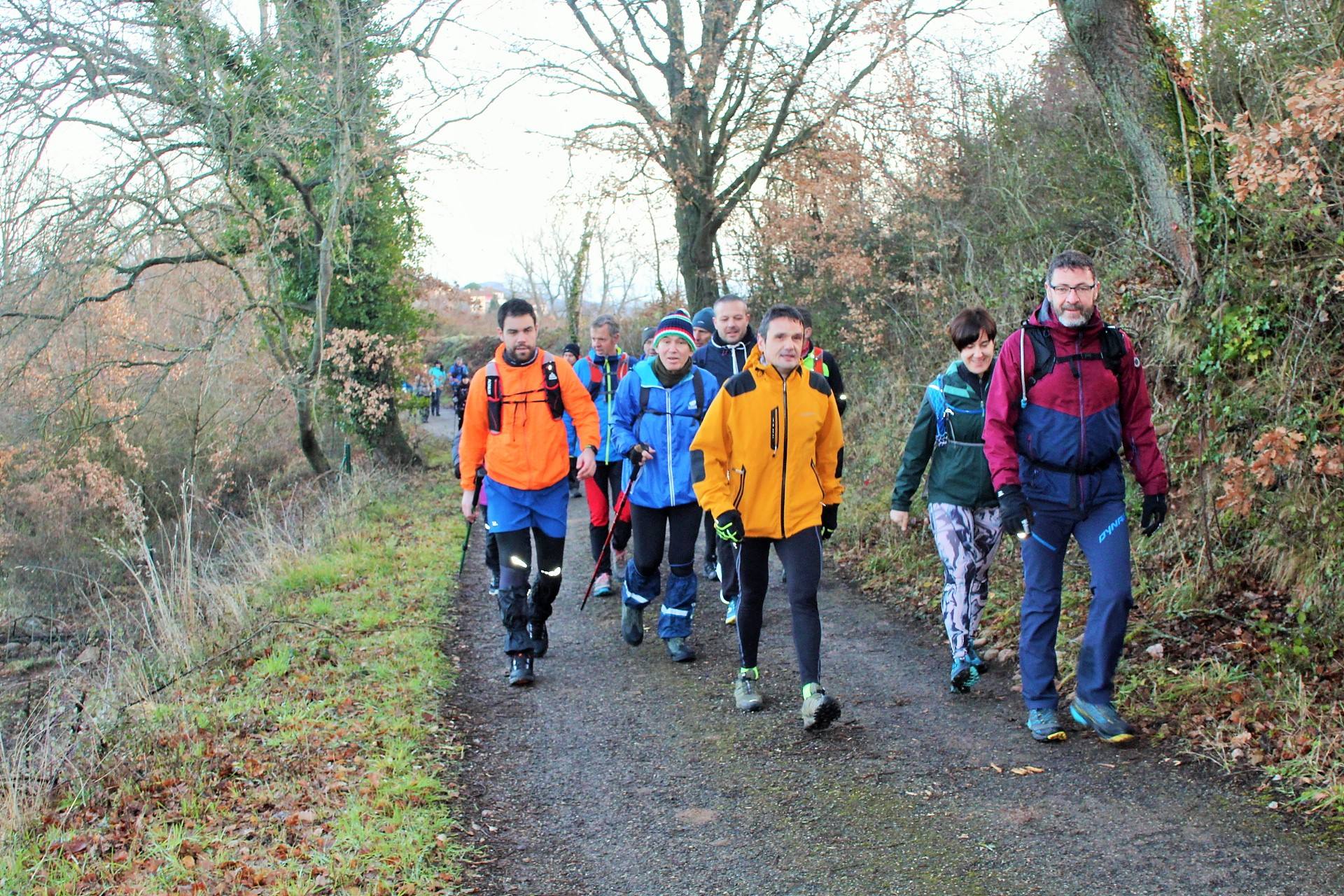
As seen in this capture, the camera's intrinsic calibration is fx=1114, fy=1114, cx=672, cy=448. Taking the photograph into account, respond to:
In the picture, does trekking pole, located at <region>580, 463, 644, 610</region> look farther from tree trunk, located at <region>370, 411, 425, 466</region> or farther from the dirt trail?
tree trunk, located at <region>370, 411, 425, 466</region>

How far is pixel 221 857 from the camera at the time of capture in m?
4.21

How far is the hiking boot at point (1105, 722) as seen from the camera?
4773mm

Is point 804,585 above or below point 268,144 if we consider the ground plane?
below

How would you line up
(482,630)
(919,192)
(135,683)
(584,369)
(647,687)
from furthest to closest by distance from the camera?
(919,192)
(584,369)
(482,630)
(135,683)
(647,687)

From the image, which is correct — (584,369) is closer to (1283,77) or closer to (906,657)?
(906,657)

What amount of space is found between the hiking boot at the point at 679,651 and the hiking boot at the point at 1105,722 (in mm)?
2402

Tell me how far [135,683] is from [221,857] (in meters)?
2.94

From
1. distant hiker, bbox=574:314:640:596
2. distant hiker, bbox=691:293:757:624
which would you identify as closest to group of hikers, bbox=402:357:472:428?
distant hiker, bbox=574:314:640:596

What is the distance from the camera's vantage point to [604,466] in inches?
357

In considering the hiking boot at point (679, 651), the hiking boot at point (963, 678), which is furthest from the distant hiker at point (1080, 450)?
the hiking boot at point (679, 651)

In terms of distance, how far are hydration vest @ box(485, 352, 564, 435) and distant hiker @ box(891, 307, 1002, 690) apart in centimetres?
198

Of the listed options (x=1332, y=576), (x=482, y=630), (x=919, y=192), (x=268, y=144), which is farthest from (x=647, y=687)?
(x=268, y=144)

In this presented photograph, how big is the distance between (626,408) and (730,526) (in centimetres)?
A: 199

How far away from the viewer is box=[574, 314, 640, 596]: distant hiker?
341 inches
